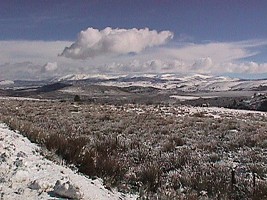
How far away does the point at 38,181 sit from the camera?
5.67 meters

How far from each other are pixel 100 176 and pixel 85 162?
75cm

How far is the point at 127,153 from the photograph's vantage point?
11.1 meters

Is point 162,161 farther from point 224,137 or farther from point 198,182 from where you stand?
point 224,137

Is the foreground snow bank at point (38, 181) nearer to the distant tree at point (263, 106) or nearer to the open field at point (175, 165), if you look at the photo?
the open field at point (175, 165)

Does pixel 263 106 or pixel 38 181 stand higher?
pixel 38 181

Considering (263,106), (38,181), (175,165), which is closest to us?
(38,181)

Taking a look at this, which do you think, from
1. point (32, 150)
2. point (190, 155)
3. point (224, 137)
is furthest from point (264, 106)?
point (32, 150)

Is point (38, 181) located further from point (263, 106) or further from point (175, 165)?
point (263, 106)

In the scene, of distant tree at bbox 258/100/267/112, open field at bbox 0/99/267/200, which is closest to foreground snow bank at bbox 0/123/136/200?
open field at bbox 0/99/267/200

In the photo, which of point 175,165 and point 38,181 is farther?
point 175,165

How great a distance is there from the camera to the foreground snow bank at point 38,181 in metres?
5.34

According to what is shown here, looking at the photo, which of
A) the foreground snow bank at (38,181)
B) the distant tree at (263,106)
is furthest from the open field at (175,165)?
the distant tree at (263,106)

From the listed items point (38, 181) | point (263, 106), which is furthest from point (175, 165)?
point (263, 106)

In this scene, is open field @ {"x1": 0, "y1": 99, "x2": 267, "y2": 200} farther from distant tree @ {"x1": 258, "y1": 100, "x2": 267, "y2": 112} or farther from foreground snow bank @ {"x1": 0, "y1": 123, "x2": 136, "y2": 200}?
distant tree @ {"x1": 258, "y1": 100, "x2": 267, "y2": 112}
